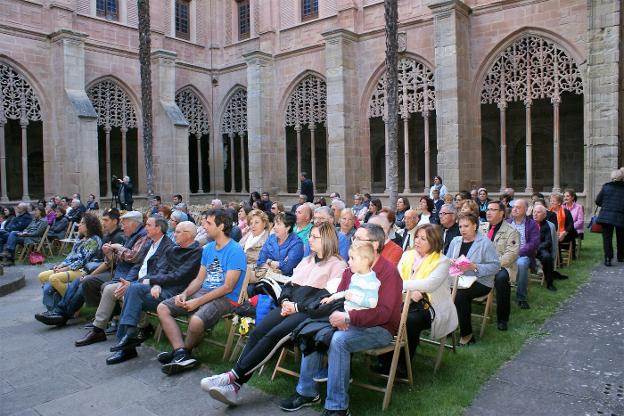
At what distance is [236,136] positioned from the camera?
21.6m

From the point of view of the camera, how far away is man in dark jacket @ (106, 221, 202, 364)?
4707 mm

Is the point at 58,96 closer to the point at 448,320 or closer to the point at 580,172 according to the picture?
the point at 448,320

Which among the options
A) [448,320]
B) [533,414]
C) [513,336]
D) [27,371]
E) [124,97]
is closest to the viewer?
[533,414]

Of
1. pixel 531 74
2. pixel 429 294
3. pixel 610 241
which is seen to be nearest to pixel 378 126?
pixel 531 74

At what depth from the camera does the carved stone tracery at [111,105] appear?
1773cm

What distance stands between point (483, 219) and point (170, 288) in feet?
21.5

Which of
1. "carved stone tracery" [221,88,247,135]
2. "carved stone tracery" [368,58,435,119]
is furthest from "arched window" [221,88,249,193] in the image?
"carved stone tracery" [368,58,435,119]

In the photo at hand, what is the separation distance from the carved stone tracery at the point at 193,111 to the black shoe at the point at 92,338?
53.2 feet

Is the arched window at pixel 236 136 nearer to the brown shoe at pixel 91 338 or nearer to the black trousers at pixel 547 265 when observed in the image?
the black trousers at pixel 547 265

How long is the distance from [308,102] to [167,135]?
5.50 metres

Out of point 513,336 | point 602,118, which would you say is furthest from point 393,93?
point 513,336

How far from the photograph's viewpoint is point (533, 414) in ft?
10.9

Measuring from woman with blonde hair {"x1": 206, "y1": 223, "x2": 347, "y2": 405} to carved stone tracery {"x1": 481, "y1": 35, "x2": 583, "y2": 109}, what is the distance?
11.4 m

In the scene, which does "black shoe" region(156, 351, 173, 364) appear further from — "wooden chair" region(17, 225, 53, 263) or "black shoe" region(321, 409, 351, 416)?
"wooden chair" region(17, 225, 53, 263)
